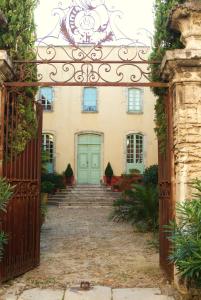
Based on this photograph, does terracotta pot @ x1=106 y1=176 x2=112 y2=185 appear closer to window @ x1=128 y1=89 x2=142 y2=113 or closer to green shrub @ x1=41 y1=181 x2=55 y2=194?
green shrub @ x1=41 y1=181 x2=55 y2=194

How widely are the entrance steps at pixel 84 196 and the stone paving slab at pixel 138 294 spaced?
37.4 ft

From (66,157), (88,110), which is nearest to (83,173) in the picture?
(66,157)

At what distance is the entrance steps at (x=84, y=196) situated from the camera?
54.7ft

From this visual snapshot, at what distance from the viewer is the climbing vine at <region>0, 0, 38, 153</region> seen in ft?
18.0

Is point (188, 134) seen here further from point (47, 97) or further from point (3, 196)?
point (47, 97)

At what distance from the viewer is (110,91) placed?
69.7ft

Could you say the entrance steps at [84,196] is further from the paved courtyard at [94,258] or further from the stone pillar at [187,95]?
the stone pillar at [187,95]

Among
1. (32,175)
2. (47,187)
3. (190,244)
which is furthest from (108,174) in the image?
(190,244)

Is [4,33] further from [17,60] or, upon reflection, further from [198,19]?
[198,19]

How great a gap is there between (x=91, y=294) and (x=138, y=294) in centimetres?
58

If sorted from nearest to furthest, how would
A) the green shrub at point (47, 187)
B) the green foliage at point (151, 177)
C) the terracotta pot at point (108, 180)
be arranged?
the green foliage at point (151, 177) → the green shrub at point (47, 187) → the terracotta pot at point (108, 180)

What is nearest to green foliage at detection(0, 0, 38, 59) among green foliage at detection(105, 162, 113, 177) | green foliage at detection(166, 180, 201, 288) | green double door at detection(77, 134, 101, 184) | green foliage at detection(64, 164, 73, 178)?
green foliage at detection(166, 180, 201, 288)

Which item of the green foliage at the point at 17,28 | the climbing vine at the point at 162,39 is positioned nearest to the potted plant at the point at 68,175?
the climbing vine at the point at 162,39

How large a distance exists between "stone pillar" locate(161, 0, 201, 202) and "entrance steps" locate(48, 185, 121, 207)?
1171 centimetres
